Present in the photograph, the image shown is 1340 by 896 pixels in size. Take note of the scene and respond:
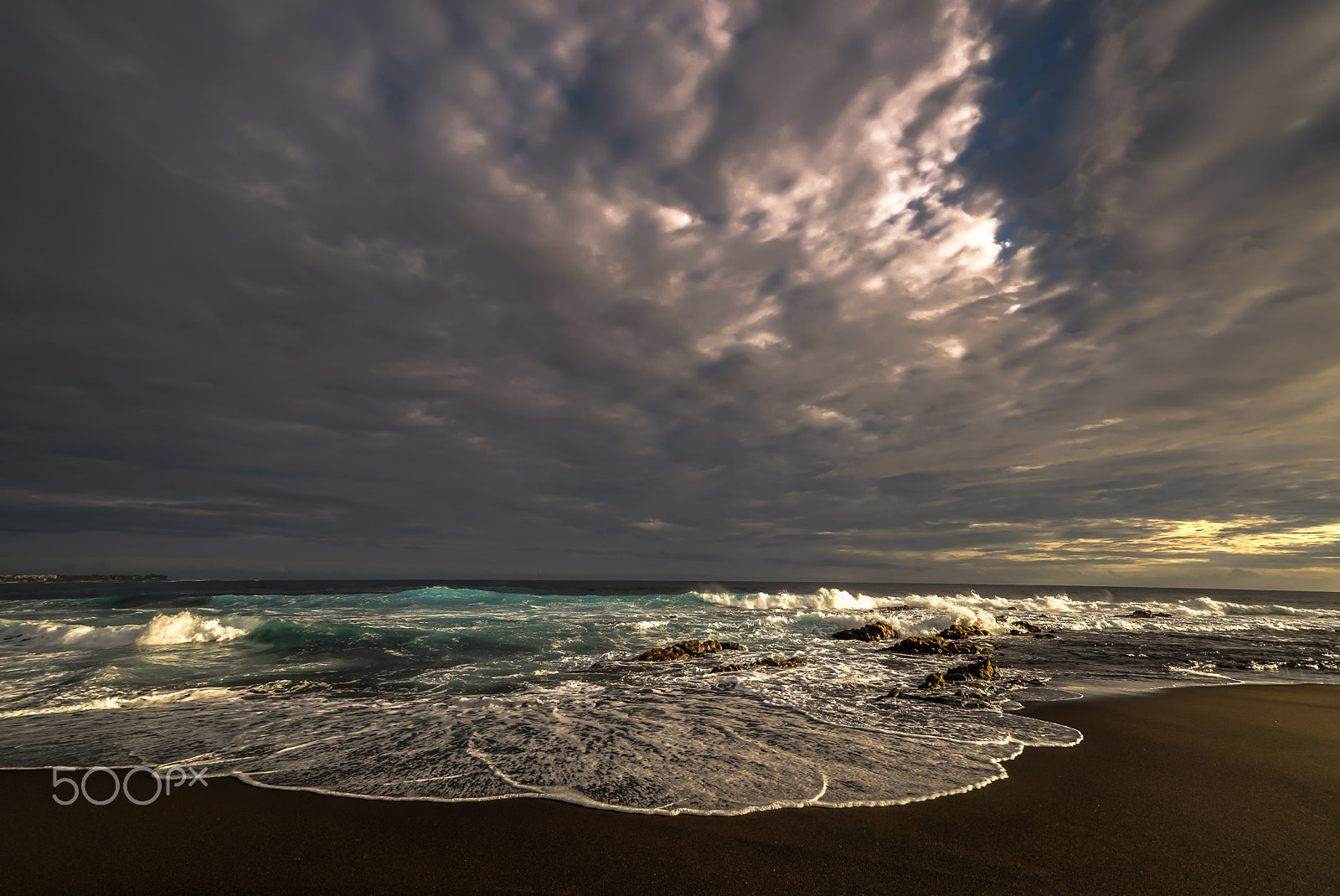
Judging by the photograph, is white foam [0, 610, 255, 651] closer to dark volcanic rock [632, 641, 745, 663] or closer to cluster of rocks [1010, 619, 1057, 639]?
dark volcanic rock [632, 641, 745, 663]

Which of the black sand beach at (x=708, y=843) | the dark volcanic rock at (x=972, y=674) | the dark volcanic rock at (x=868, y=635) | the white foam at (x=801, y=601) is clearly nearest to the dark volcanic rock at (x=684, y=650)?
the dark volcanic rock at (x=868, y=635)

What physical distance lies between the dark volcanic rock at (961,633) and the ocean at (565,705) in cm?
70

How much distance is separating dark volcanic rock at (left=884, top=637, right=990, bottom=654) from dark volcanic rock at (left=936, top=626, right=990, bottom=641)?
5.42ft

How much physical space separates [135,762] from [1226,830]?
11.5m

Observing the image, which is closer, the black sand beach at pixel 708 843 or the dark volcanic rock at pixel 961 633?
the black sand beach at pixel 708 843

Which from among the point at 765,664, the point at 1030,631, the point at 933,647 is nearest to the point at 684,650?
the point at 765,664

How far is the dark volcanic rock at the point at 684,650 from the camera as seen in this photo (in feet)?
50.9

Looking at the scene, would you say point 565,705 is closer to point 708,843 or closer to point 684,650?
point 708,843

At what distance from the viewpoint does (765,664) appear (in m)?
14.2

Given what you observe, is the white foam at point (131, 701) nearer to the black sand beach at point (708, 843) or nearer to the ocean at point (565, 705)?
the ocean at point (565, 705)

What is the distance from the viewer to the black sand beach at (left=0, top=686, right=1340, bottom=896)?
3.73 m

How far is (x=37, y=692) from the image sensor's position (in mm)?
10438

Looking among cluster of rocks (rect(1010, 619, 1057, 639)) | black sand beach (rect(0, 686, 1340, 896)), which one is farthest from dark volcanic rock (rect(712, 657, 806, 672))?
cluster of rocks (rect(1010, 619, 1057, 639))

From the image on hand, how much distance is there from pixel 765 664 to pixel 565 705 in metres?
6.64
